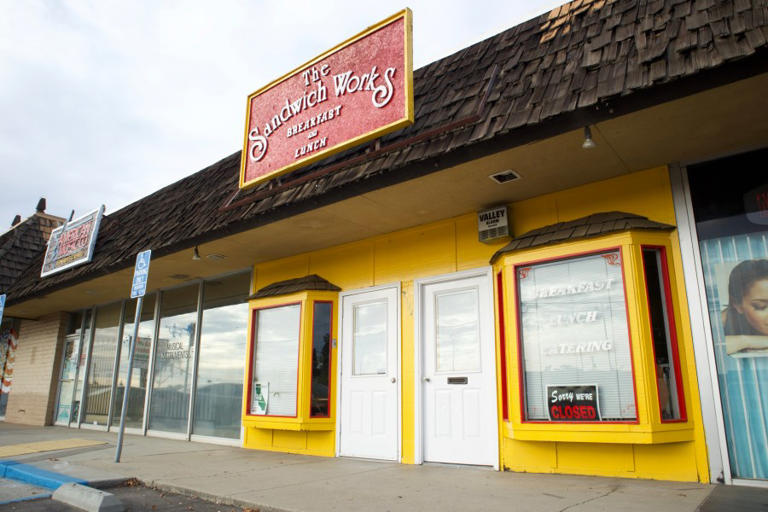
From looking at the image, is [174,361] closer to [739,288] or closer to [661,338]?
[661,338]

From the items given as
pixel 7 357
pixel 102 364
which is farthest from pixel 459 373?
pixel 7 357

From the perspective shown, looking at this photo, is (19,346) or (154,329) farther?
(19,346)

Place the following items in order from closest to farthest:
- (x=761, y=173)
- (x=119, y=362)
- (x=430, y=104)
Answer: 1. (x=761, y=173)
2. (x=430, y=104)
3. (x=119, y=362)

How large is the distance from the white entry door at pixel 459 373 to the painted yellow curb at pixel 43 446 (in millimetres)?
5774

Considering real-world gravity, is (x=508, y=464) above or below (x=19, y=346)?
below

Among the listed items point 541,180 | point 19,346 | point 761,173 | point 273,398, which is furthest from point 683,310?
point 19,346

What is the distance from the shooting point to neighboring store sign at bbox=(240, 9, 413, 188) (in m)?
5.86

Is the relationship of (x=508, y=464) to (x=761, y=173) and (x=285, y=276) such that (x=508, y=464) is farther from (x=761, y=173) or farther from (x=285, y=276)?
(x=285, y=276)

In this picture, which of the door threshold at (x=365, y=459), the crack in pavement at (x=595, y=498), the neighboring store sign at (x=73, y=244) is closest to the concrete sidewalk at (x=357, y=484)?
the crack in pavement at (x=595, y=498)

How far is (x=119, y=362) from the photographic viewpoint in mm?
12195

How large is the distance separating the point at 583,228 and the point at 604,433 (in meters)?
1.98

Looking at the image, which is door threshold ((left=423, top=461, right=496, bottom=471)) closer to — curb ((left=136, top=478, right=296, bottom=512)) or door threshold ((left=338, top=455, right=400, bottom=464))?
door threshold ((left=338, top=455, right=400, bottom=464))

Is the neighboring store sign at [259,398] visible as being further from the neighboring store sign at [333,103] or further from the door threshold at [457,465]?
the neighboring store sign at [333,103]

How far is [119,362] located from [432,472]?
915 centimetres
